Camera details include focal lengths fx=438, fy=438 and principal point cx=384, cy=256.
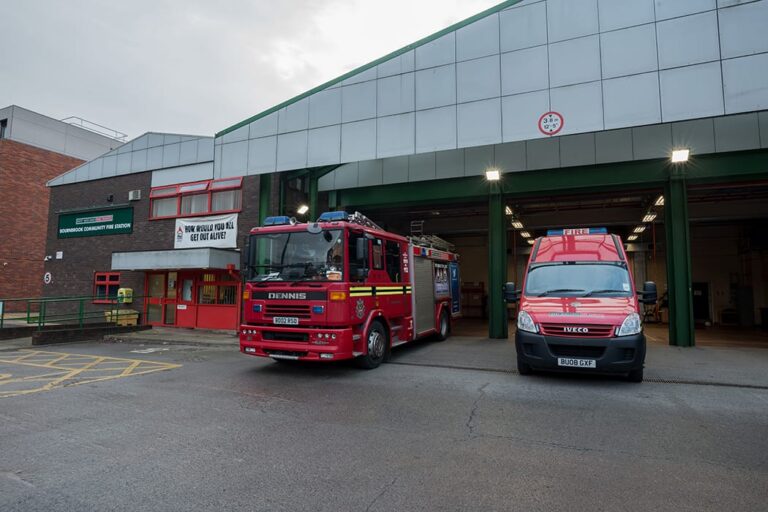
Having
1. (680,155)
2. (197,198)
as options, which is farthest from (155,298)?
(680,155)

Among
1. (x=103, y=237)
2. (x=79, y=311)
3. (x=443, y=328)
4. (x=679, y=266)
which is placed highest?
(x=103, y=237)

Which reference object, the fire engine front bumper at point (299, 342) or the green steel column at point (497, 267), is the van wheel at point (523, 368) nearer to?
the fire engine front bumper at point (299, 342)

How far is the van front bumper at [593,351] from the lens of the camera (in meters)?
6.73

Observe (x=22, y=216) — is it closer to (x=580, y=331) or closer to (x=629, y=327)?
(x=580, y=331)

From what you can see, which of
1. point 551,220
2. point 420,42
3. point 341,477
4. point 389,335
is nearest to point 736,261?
point 551,220

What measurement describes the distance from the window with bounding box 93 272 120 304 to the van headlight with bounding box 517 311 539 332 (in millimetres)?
17651

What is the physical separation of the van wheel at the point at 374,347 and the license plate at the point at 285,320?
1.35 m

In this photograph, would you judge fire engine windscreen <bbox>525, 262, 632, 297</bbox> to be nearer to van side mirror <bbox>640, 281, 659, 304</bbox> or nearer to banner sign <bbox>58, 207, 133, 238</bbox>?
van side mirror <bbox>640, 281, 659, 304</bbox>

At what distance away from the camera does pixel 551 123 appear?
10992mm

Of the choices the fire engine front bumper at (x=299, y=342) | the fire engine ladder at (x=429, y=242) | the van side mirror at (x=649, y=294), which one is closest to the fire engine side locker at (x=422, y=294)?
the fire engine ladder at (x=429, y=242)

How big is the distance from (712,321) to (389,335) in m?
20.3

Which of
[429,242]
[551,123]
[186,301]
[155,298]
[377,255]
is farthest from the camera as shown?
[155,298]

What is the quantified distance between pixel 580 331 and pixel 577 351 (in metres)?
0.34

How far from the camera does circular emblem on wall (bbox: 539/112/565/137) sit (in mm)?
10922
